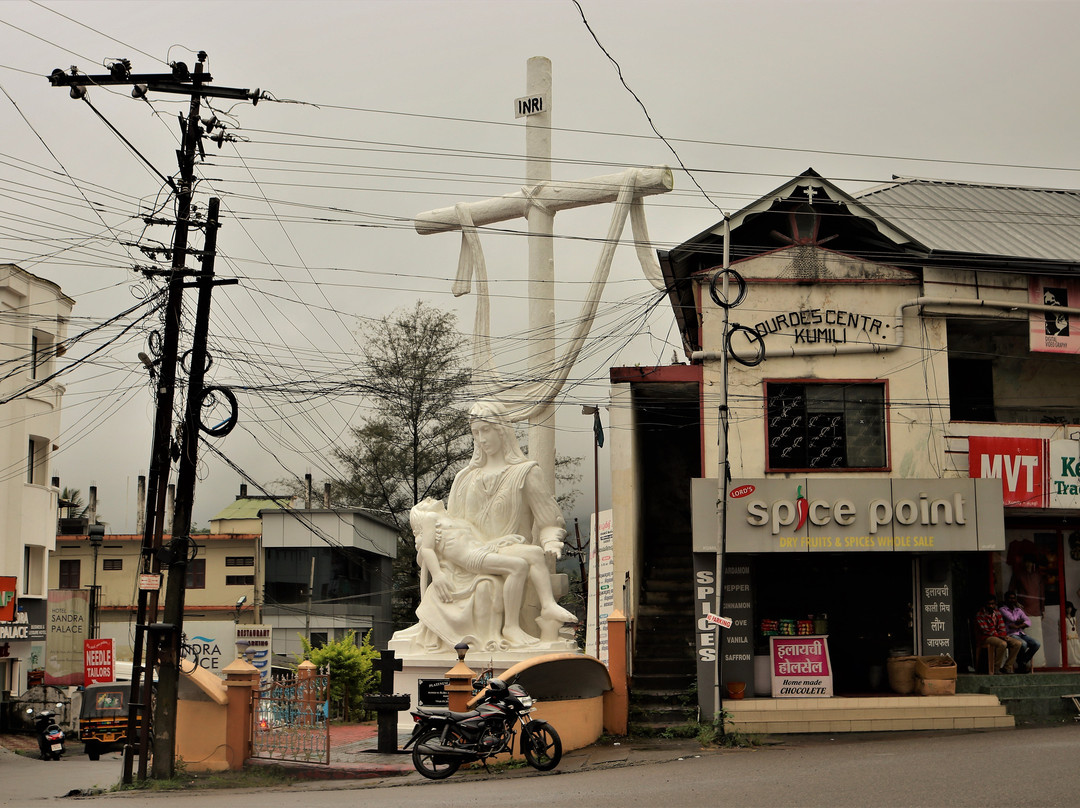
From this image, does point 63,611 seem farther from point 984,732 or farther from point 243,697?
point 984,732

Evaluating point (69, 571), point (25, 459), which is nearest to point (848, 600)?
point (25, 459)

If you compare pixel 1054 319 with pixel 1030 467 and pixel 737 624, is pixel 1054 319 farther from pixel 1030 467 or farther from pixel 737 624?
pixel 737 624

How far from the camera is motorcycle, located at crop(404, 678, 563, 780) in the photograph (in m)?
14.7

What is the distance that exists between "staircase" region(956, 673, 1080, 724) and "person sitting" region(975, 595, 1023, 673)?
43cm

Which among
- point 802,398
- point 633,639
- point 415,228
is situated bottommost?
point 633,639

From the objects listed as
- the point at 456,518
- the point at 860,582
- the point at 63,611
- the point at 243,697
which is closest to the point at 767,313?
the point at 860,582

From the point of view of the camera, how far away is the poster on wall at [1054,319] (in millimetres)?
21328

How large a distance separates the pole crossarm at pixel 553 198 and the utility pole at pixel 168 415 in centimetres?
591

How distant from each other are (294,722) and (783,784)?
7307 mm

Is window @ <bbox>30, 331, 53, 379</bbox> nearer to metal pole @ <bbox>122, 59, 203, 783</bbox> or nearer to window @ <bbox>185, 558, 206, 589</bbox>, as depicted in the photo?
window @ <bbox>185, 558, 206, 589</bbox>

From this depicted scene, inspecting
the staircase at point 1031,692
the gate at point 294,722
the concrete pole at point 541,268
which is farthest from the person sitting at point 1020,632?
the gate at point 294,722

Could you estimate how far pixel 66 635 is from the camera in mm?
37062

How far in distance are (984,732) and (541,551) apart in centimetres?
732

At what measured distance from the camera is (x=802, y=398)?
20.8 m
